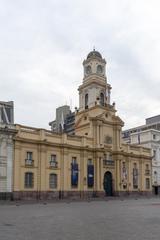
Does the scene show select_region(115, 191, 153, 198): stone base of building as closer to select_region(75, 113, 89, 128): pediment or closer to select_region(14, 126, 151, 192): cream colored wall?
select_region(14, 126, 151, 192): cream colored wall

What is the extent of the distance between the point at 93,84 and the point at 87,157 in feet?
56.8

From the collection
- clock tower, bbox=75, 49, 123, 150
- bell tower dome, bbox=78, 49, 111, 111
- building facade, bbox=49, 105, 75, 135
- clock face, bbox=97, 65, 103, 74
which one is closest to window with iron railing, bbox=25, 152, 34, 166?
clock tower, bbox=75, 49, 123, 150

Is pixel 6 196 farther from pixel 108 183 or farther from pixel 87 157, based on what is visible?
pixel 108 183

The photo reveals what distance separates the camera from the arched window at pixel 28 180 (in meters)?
56.2

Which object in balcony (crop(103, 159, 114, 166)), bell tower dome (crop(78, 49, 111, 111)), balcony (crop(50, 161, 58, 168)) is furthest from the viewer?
bell tower dome (crop(78, 49, 111, 111))

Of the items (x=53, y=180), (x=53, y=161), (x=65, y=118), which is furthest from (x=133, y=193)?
(x=65, y=118)

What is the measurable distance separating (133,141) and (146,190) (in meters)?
18.1

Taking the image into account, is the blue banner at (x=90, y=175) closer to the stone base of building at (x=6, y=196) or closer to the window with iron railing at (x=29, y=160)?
the window with iron railing at (x=29, y=160)

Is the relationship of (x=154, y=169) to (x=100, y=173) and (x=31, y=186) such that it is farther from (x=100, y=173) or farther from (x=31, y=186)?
(x=31, y=186)

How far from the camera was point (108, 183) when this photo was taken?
7075 cm

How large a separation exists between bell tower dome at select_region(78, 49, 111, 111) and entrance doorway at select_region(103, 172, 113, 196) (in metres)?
14.6

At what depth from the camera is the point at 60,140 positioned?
62469 mm

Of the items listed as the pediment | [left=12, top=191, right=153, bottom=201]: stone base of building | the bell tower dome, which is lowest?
[left=12, top=191, right=153, bottom=201]: stone base of building

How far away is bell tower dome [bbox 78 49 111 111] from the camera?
2977 inches
